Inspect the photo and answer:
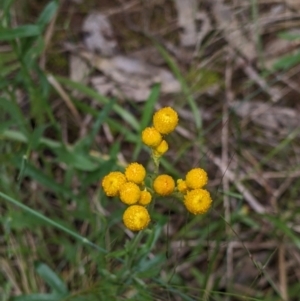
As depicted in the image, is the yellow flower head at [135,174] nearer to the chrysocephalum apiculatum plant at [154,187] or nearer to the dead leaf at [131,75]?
the chrysocephalum apiculatum plant at [154,187]

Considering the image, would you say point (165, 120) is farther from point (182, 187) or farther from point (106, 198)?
point (106, 198)

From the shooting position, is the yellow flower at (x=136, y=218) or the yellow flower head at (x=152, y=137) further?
the yellow flower head at (x=152, y=137)

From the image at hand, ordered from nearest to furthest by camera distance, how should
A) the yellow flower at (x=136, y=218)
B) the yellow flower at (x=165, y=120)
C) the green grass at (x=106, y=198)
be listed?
the yellow flower at (x=136, y=218)
the yellow flower at (x=165, y=120)
the green grass at (x=106, y=198)

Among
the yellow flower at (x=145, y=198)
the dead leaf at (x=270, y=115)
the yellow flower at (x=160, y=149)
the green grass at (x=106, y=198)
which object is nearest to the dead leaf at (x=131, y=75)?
the green grass at (x=106, y=198)

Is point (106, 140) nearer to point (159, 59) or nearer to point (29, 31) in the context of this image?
point (159, 59)

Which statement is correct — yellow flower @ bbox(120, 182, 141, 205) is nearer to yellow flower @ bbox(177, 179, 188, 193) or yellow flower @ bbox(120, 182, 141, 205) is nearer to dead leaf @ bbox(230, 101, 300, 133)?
yellow flower @ bbox(177, 179, 188, 193)

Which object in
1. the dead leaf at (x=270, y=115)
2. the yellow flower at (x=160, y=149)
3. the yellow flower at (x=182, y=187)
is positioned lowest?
the dead leaf at (x=270, y=115)
